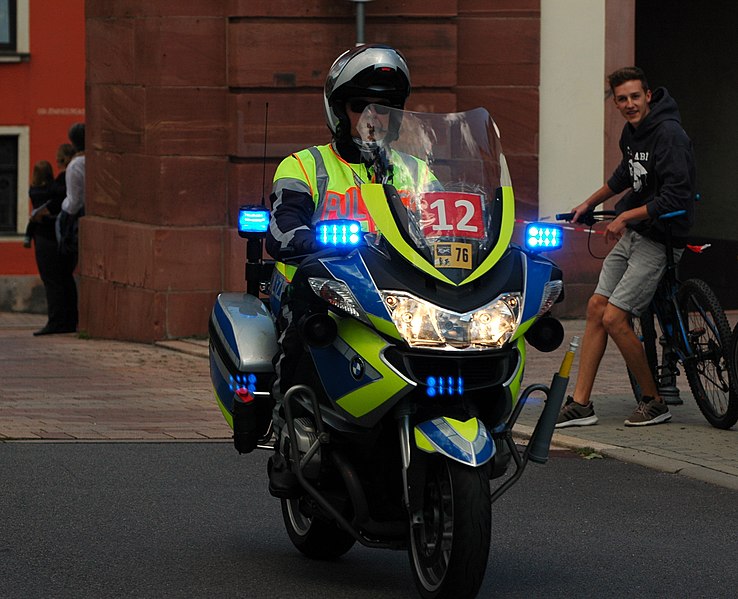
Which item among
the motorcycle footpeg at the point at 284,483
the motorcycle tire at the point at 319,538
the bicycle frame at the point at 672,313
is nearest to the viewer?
the motorcycle footpeg at the point at 284,483

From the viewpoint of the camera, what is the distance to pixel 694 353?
30.6 feet

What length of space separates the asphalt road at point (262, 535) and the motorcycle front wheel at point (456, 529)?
475mm

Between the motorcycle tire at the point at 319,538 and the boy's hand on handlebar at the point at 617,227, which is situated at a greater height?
the boy's hand on handlebar at the point at 617,227

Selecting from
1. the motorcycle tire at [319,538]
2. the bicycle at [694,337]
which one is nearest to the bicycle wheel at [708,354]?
the bicycle at [694,337]

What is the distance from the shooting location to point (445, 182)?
5.46 m

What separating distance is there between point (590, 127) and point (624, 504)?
25.2 feet

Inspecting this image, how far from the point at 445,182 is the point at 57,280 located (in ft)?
36.0

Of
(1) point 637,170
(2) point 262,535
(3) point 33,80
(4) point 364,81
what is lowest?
(2) point 262,535

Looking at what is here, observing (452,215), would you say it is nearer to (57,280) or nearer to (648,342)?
(648,342)

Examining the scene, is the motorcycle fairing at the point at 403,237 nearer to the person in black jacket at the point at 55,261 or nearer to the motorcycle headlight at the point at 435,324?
the motorcycle headlight at the point at 435,324

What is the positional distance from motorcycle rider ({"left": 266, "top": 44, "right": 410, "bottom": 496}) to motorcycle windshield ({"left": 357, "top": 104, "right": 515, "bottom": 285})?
14 centimetres

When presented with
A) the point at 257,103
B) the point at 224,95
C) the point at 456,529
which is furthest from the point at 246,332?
the point at 224,95

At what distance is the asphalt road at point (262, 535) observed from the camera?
583 centimetres

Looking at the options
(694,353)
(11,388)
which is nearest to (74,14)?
(11,388)
